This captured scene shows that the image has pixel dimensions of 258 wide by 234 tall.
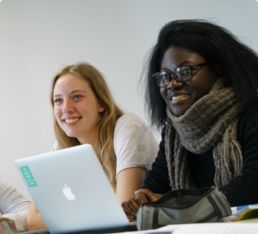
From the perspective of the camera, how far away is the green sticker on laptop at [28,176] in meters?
1.19

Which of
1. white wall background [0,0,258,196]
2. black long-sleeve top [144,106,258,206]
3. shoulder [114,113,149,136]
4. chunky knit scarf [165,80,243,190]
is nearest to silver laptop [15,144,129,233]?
black long-sleeve top [144,106,258,206]

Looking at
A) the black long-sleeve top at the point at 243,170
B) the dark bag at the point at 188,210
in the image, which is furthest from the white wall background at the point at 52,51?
the dark bag at the point at 188,210

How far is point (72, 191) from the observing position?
43.6 inches

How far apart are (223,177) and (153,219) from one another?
537 millimetres

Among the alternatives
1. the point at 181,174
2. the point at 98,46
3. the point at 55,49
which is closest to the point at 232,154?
the point at 181,174

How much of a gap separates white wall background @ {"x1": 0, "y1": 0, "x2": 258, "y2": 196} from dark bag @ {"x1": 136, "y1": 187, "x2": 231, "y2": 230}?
1650 mm

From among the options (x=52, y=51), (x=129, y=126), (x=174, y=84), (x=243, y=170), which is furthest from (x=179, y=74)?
(x=52, y=51)

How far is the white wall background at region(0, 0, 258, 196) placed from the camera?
2.59 m

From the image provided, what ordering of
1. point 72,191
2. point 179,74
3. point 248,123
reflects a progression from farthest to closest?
1. point 179,74
2. point 248,123
3. point 72,191

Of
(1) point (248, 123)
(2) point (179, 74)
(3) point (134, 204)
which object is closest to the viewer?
(3) point (134, 204)

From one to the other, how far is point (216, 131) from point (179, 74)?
0.21m

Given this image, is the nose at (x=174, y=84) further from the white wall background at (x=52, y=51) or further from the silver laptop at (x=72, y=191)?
the white wall background at (x=52, y=51)

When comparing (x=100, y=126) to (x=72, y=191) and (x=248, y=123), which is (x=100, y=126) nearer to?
(x=248, y=123)

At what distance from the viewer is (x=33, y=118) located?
Result: 2.86 metres
